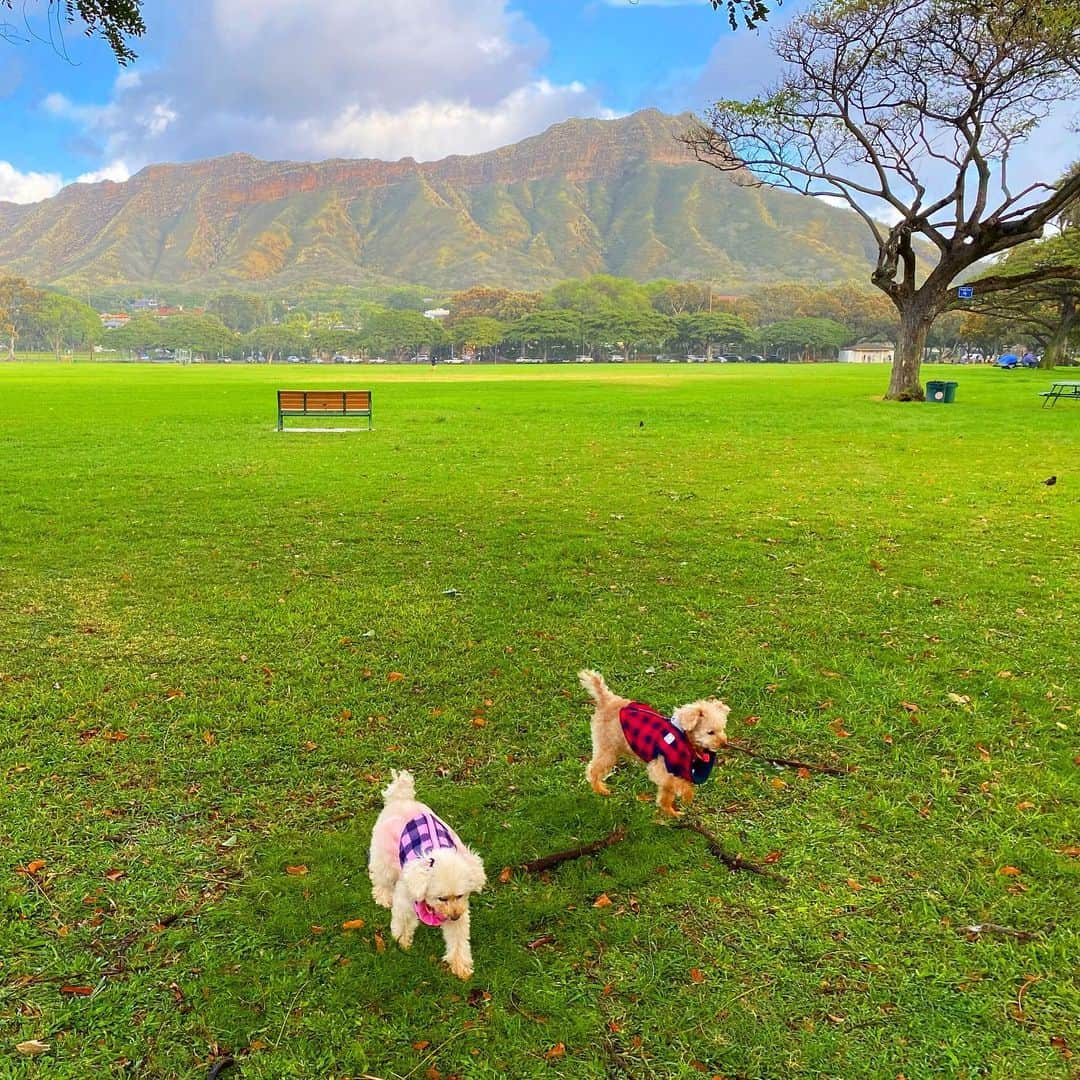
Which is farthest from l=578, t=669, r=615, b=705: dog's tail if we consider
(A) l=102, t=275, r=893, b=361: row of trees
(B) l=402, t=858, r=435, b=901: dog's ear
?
(A) l=102, t=275, r=893, b=361: row of trees

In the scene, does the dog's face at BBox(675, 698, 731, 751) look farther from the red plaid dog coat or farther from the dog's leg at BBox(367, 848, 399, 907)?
the dog's leg at BBox(367, 848, 399, 907)

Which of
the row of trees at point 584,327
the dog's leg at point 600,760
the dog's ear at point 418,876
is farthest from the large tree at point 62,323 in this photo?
the dog's ear at point 418,876

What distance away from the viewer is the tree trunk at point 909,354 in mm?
27375

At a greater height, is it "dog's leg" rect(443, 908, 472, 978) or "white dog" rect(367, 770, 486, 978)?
"white dog" rect(367, 770, 486, 978)

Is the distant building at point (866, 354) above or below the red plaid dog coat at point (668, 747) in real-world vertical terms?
above

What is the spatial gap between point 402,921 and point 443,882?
0.51 meters

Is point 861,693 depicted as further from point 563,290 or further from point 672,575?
point 563,290

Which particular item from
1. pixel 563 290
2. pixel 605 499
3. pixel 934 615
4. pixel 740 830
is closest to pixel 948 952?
pixel 740 830

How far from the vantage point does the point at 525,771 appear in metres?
4.67

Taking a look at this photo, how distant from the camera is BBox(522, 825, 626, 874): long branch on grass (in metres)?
3.79

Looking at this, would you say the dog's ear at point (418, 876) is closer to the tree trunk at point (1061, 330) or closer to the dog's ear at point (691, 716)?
the dog's ear at point (691, 716)

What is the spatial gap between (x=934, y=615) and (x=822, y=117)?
1046 inches

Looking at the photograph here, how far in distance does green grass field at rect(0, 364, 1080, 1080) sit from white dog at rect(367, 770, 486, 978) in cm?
13

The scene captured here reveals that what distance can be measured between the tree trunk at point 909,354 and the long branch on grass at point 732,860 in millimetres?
27158
